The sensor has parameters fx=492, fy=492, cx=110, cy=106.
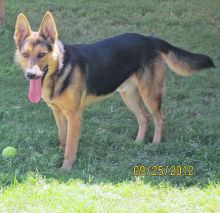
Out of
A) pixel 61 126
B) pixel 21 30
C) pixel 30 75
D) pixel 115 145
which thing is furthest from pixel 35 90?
pixel 115 145

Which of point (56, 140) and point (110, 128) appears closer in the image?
point (56, 140)

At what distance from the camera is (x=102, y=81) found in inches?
236

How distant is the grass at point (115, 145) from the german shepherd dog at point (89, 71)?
1.12ft

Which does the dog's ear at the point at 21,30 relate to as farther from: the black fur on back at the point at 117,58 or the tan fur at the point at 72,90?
the black fur on back at the point at 117,58

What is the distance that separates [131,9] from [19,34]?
252 inches

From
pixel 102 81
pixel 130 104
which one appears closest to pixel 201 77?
pixel 130 104

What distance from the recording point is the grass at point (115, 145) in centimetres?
454

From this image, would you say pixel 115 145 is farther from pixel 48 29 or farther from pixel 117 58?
pixel 48 29

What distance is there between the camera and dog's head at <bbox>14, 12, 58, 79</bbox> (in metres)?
5.14

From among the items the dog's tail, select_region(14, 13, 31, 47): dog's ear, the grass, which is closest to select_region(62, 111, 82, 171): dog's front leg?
the grass

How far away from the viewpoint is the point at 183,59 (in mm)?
6371

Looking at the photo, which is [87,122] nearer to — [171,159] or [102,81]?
[102,81]

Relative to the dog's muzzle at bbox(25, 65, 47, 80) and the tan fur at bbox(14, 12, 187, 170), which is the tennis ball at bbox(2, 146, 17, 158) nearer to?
the tan fur at bbox(14, 12, 187, 170)

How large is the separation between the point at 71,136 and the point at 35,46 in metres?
1.12
